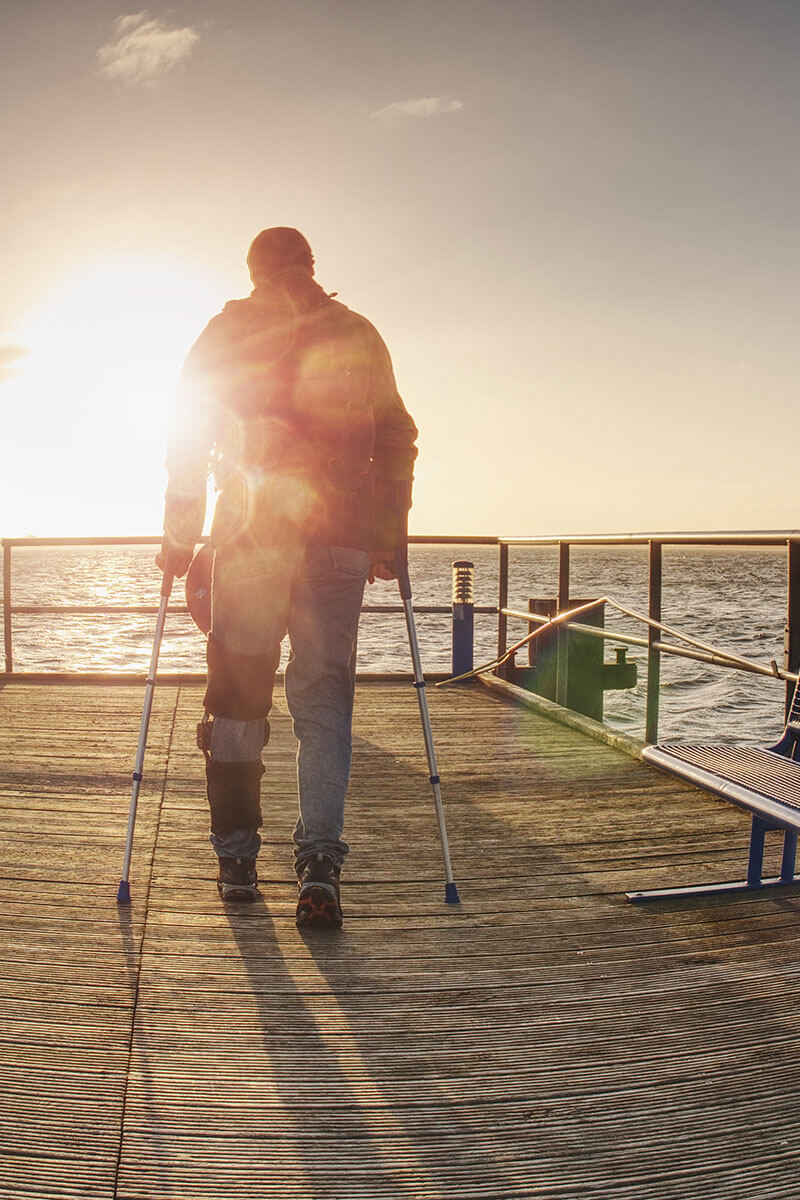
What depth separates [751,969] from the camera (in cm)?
214

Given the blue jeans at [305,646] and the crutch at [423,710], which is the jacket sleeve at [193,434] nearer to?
the blue jeans at [305,646]

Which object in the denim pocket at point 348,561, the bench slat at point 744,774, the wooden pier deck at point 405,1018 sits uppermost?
the denim pocket at point 348,561

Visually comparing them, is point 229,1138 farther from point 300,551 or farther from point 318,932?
point 300,551

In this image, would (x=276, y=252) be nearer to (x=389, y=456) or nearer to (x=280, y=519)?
(x=389, y=456)

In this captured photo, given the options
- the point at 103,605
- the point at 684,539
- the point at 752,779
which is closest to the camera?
the point at 752,779

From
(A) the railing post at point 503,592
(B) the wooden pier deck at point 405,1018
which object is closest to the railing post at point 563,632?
(A) the railing post at point 503,592

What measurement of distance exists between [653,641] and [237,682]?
7.79 feet

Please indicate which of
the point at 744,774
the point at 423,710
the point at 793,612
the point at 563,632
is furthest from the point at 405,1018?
the point at 563,632

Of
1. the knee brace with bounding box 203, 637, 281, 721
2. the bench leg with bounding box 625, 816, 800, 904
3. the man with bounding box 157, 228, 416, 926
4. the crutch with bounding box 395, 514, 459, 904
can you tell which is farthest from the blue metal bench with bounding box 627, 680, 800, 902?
the knee brace with bounding box 203, 637, 281, 721

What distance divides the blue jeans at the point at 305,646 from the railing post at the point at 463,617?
4612mm

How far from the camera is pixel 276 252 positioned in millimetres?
2584

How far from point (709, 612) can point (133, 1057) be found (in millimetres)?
25479

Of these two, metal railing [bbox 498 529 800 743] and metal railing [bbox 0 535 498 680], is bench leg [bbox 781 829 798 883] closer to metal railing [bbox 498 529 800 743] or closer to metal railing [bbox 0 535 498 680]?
metal railing [bbox 498 529 800 743]

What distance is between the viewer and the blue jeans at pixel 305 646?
251 centimetres
